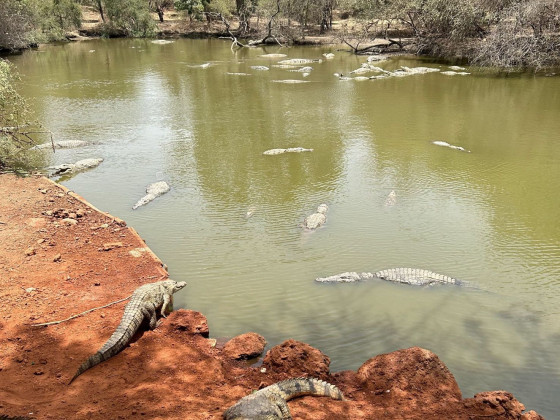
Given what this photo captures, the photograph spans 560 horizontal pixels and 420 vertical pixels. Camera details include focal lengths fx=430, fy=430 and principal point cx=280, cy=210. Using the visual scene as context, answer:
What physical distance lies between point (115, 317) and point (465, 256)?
226 inches

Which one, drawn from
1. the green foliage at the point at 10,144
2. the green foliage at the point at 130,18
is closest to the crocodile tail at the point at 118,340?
the green foliage at the point at 10,144

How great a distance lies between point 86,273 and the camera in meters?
6.46

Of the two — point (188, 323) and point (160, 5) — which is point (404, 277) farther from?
point (160, 5)

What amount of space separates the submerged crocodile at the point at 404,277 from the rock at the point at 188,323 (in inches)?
82.4

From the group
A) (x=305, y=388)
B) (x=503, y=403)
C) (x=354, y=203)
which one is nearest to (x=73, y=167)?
(x=354, y=203)

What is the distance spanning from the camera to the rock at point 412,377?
4.34 metres

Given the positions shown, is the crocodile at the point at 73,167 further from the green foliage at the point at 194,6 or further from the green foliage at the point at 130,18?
the green foliage at the point at 130,18

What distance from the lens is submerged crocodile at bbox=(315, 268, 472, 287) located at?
658cm

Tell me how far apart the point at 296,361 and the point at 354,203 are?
5.31 m

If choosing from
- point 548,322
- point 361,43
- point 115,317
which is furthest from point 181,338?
point 361,43

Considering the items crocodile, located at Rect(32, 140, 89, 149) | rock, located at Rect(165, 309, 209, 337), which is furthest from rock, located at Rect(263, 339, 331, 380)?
crocodile, located at Rect(32, 140, 89, 149)

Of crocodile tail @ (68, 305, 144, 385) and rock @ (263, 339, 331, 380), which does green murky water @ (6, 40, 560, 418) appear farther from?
crocodile tail @ (68, 305, 144, 385)

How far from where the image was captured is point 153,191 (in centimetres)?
988

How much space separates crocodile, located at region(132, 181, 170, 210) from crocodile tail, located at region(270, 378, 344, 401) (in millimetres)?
6259
